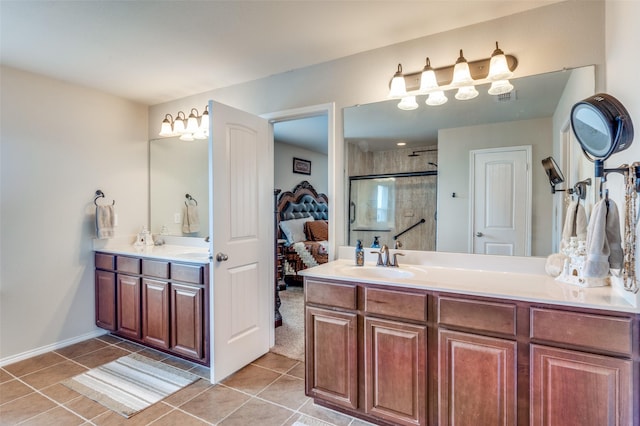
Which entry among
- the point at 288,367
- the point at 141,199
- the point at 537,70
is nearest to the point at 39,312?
the point at 141,199

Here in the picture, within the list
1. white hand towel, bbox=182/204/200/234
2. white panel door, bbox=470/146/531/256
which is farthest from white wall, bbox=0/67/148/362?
white panel door, bbox=470/146/531/256

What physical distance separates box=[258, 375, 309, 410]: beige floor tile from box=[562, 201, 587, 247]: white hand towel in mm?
1881

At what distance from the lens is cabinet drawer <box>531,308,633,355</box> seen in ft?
4.26

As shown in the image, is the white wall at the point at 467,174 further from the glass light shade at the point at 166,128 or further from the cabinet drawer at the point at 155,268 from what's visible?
the glass light shade at the point at 166,128

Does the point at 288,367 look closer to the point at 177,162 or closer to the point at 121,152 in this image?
the point at 177,162

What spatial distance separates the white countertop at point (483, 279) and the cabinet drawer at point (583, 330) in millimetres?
51

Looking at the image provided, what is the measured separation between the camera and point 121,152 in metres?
3.45

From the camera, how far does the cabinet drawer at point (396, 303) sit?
5.59ft

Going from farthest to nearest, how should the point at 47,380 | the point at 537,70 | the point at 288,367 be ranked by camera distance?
the point at 288,367 → the point at 47,380 → the point at 537,70

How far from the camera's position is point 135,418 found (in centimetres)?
197

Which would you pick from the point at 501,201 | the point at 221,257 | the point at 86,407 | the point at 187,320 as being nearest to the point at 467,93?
the point at 501,201

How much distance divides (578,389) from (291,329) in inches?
97.9

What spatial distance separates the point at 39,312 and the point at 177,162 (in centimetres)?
183

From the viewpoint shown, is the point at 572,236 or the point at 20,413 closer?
the point at 572,236
